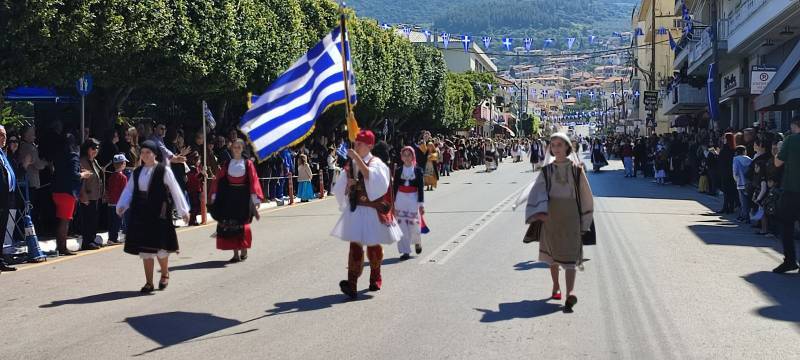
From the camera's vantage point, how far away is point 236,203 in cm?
1249

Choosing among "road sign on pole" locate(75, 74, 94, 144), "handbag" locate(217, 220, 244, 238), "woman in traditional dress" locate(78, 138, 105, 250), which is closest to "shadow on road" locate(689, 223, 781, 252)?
"handbag" locate(217, 220, 244, 238)

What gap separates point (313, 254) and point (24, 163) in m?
4.48

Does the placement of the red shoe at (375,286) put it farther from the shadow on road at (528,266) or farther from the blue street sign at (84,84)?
the blue street sign at (84,84)

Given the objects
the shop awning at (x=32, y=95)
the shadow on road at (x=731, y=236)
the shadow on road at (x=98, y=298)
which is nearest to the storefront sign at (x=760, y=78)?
the shadow on road at (x=731, y=236)

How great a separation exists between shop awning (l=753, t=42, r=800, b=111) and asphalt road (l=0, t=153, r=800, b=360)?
234 inches

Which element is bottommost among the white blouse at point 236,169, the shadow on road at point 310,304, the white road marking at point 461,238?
the shadow on road at point 310,304

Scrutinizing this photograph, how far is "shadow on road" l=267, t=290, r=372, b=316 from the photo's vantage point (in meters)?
8.88

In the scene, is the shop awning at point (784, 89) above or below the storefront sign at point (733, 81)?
below

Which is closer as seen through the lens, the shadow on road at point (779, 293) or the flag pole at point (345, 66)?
the shadow on road at point (779, 293)

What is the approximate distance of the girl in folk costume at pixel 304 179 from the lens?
25.9 metres

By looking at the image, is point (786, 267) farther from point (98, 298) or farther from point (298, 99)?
point (98, 298)

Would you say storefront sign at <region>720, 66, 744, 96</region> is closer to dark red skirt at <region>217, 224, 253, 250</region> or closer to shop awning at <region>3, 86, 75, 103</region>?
shop awning at <region>3, 86, 75, 103</region>

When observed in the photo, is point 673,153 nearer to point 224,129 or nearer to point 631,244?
point 224,129

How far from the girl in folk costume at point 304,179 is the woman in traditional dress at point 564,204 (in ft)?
57.1
